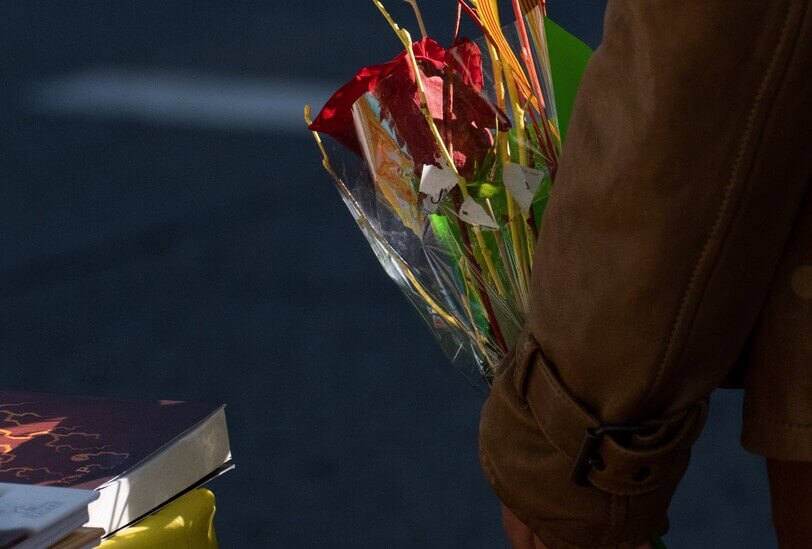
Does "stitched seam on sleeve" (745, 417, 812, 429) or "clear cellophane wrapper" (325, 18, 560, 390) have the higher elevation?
"clear cellophane wrapper" (325, 18, 560, 390)

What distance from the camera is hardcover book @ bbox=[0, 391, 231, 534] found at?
0.84 m

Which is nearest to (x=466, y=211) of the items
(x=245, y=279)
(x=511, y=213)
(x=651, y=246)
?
(x=511, y=213)

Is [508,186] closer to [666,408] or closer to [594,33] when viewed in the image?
[666,408]

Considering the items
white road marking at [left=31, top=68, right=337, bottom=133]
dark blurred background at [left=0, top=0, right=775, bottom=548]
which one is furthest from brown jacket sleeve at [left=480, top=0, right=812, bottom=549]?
white road marking at [left=31, top=68, right=337, bottom=133]

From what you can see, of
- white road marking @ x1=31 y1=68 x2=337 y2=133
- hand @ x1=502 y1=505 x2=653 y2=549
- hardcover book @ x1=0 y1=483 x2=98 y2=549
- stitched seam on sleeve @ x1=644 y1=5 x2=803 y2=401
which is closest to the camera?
stitched seam on sleeve @ x1=644 y1=5 x2=803 y2=401

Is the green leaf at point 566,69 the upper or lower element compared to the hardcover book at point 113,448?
upper

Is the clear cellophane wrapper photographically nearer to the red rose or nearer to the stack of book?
the red rose

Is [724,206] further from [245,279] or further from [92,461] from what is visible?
[245,279]

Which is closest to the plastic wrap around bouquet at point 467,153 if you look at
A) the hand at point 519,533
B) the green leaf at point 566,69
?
the green leaf at point 566,69

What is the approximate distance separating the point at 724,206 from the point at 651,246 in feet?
0.15

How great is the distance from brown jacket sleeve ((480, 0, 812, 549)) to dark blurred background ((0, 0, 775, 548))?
130 cm

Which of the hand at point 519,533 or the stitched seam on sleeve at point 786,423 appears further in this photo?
the hand at point 519,533

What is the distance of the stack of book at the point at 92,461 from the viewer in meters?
0.76

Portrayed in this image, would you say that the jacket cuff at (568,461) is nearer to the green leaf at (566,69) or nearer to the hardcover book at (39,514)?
the green leaf at (566,69)
